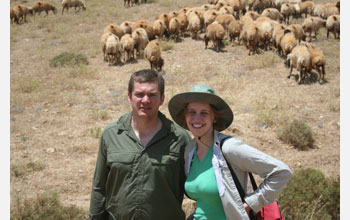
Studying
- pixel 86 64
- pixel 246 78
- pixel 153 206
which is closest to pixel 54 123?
pixel 86 64

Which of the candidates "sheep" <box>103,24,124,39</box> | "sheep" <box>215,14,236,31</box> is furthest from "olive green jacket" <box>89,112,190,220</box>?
"sheep" <box>215,14,236,31</box>

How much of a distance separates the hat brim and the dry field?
3.82m

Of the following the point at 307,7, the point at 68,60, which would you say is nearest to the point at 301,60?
the point at 68,60

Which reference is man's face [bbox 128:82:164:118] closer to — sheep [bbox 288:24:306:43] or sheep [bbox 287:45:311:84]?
sheep [bbox 287:45:311:84]

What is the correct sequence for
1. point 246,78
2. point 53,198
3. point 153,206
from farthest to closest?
point 246,78
point 53,198
point 153,206

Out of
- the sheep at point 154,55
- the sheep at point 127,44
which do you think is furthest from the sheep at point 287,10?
the sheep at point 154,55

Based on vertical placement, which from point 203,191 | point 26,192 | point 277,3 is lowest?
point 26,192

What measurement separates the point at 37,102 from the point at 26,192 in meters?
5.07

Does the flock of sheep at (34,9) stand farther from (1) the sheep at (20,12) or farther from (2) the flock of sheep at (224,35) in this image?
(2) the flock of sheep at (224,35)

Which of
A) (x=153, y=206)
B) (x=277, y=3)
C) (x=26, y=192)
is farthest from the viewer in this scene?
(x=277, y=3)

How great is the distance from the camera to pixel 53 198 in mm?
6211

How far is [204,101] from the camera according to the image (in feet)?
9.45

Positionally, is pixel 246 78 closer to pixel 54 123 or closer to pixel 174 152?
pixel 54 123

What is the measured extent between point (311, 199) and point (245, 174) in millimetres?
3463
